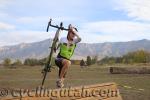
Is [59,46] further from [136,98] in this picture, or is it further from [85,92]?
[136,98]

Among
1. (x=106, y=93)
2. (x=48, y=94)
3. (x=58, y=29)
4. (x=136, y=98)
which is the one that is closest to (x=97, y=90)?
(x=106, y=93)

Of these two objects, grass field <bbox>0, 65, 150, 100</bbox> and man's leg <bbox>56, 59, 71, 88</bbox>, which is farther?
grass field <bbox>0, 65, 150, 100</bbox>

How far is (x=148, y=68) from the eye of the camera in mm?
38219

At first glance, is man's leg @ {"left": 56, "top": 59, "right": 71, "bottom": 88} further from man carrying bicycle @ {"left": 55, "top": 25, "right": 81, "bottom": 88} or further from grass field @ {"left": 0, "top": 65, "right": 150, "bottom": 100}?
grass field @ {"left": 0, "top": 65, "right": 150, "bottom": 100}

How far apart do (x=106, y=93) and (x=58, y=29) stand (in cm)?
251

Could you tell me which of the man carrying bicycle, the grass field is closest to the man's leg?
the man carrying bicycle

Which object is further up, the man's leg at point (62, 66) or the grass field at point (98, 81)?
the man's leg at point (62, 66)

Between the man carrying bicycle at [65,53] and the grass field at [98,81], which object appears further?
the grass field at [98,81]

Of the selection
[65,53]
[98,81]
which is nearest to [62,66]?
[65,53]

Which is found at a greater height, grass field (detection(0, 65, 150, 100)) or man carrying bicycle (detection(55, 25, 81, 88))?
man carrying bicycle (detection(55, 25, 81, 88))

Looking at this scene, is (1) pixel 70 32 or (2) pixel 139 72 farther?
(2) pixel 139 72

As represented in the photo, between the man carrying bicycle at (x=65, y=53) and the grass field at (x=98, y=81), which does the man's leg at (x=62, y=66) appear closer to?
the man carrying bicycle at (x=65, y=53)

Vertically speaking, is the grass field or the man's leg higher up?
the man's leg

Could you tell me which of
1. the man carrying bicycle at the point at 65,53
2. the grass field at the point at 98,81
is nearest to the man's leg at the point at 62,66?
the man carrying bicycle at the point at 65,53
